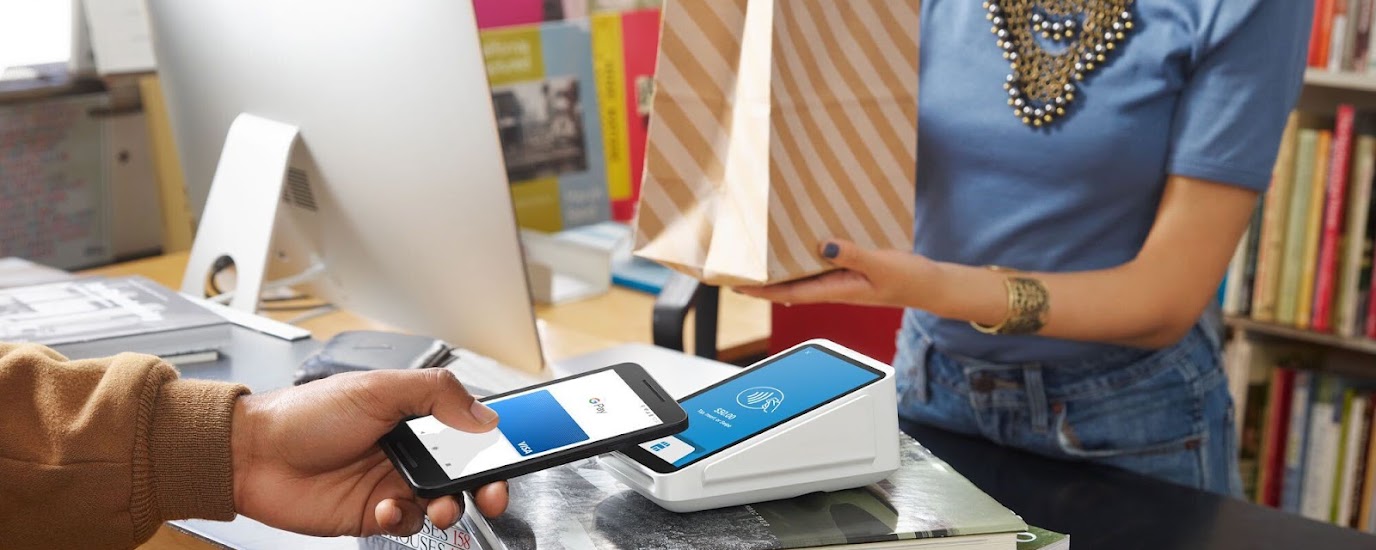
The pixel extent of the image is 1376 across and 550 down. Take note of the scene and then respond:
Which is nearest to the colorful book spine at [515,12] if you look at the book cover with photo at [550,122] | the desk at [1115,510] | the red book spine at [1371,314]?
the book cover with photo at [550,122]

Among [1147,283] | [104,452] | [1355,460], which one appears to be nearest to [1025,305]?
[1147,283]

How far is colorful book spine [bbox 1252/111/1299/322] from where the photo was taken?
1.93m

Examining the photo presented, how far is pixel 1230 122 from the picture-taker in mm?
1100

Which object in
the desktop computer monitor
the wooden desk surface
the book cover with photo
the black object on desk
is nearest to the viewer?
the black object on desk

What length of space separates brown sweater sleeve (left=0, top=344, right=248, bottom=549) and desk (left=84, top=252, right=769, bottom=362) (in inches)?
23.1

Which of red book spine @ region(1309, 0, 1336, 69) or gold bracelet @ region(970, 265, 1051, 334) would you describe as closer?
gold bracelet @ region(970, 265, 1051, 334)

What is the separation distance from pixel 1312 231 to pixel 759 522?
1.59m

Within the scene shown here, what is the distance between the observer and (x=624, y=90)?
193 cm

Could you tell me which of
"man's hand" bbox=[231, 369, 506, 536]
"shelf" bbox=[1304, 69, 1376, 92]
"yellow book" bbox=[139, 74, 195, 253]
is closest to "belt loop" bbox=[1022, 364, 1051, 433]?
"man's hand" bbox=[231, 369, 506, 536]

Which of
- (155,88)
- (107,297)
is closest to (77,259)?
(155,88)

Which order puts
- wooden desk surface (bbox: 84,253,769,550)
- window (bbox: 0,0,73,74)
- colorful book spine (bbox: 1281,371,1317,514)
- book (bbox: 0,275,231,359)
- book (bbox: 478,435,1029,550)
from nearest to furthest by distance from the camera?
book (bbox: 478,435,1029,550) → book (bbox: 0,275,231,359) → wooden desk surface (bbox: 84,253,769,550) → window (bbox: 0,0,73,74) → colorful book spine (bbox: 1281,371,1317,514)

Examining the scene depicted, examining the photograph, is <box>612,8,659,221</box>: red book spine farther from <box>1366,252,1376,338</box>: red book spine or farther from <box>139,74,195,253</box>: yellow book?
<box>1366,252,1376,338</box>: red book spine

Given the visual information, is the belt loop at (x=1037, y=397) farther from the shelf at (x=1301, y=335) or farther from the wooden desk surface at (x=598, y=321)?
the shelf at (x=1301, y=335)

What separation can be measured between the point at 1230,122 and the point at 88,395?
→ 3.09 feet
